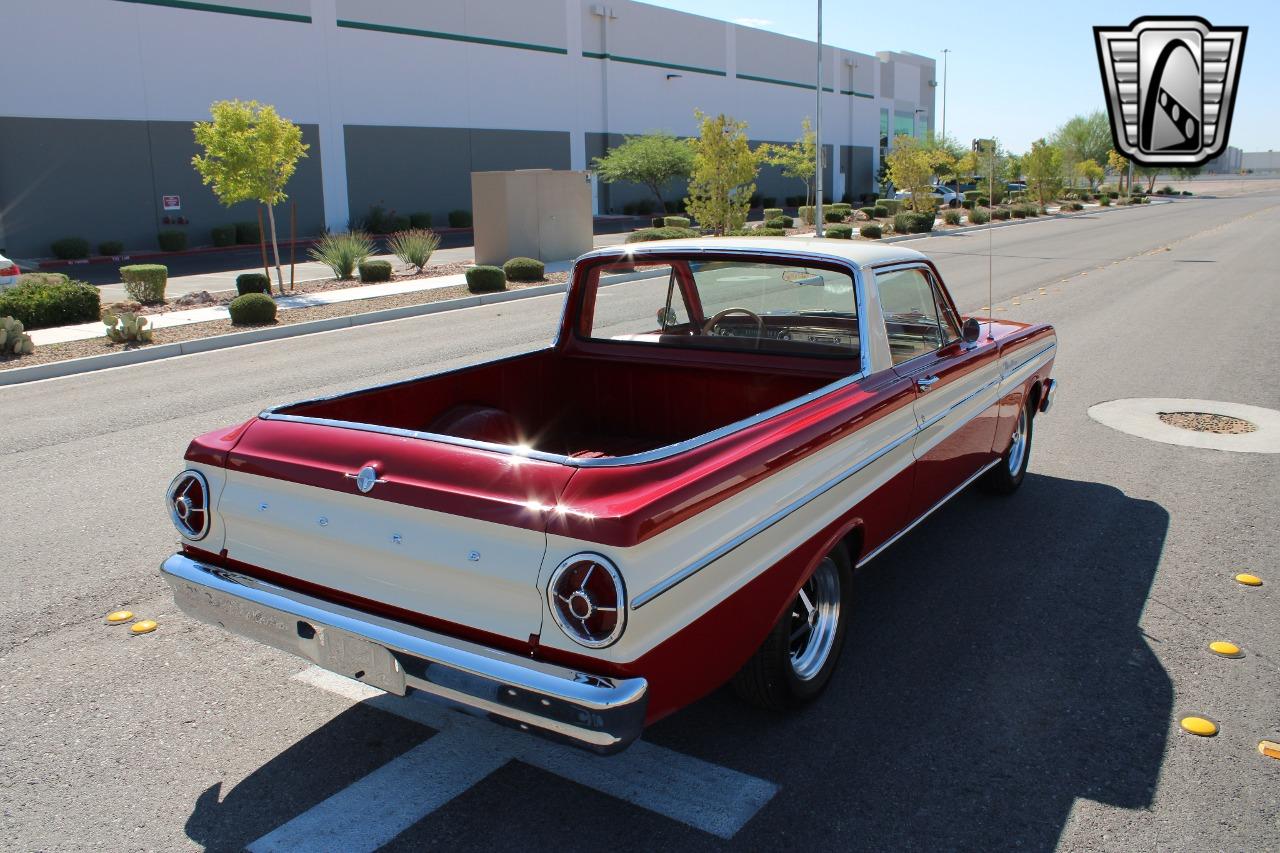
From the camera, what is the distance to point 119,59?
29797mm

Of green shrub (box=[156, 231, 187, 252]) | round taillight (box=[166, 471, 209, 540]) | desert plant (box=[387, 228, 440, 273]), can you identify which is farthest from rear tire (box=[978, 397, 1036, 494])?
green shrub (box=[156, 231, 187, 252])

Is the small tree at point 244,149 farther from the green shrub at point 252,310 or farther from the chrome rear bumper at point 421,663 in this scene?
the chrome rear bumper at point 421,663

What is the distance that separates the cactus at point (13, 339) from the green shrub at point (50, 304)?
2528 millimetres

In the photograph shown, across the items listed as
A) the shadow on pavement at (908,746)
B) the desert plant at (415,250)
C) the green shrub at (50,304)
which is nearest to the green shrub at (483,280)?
the desert plant at (415,250)

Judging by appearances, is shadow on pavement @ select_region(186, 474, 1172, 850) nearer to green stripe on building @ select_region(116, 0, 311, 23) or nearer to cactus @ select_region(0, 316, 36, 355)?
cactus @ select_region(0, 316, 36, 355)

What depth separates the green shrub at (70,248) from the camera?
28.5m

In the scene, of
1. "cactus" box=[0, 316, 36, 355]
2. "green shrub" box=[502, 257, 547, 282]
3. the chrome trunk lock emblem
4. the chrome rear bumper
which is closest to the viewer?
the chrome rear bumper

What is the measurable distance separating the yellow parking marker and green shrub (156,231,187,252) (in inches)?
1241

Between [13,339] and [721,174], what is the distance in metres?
19.8

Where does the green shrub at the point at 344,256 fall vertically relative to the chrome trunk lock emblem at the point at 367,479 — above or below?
above

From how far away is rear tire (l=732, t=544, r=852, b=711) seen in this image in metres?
3.64

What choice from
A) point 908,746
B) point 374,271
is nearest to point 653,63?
point 374,271

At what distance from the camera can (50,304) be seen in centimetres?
1611

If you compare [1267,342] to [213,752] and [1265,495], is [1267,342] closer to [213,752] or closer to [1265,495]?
[1265,495]
